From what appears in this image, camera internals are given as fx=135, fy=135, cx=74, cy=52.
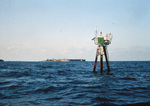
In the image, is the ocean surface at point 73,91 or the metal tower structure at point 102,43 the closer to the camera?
the ocean surface at point 73,91

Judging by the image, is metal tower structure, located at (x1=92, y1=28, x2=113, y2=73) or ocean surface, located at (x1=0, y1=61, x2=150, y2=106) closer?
ocean surface, located at (x1=0, y1=61, x2=150, y2=106)

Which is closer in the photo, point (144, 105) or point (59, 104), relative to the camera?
point (144, 105)

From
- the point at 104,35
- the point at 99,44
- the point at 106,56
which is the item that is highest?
the point at 104,35

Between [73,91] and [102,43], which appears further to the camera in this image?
[102,43]

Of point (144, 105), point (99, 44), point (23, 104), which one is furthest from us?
point (99, 44)

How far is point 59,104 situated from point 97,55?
20956 mm

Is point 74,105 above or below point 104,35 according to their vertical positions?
below

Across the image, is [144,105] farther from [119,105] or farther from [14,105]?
[14,105]

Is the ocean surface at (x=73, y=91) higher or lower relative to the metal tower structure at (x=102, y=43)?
lower

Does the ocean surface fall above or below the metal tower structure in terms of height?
below

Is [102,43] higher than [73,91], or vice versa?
[102,43]

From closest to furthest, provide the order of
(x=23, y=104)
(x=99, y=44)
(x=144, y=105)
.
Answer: (x=144, y=105), (x=23, y=104), (x=99, y=44)

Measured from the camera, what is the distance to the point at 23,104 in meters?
8.65

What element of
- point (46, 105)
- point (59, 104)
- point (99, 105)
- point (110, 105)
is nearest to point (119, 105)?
point (110, 105)
